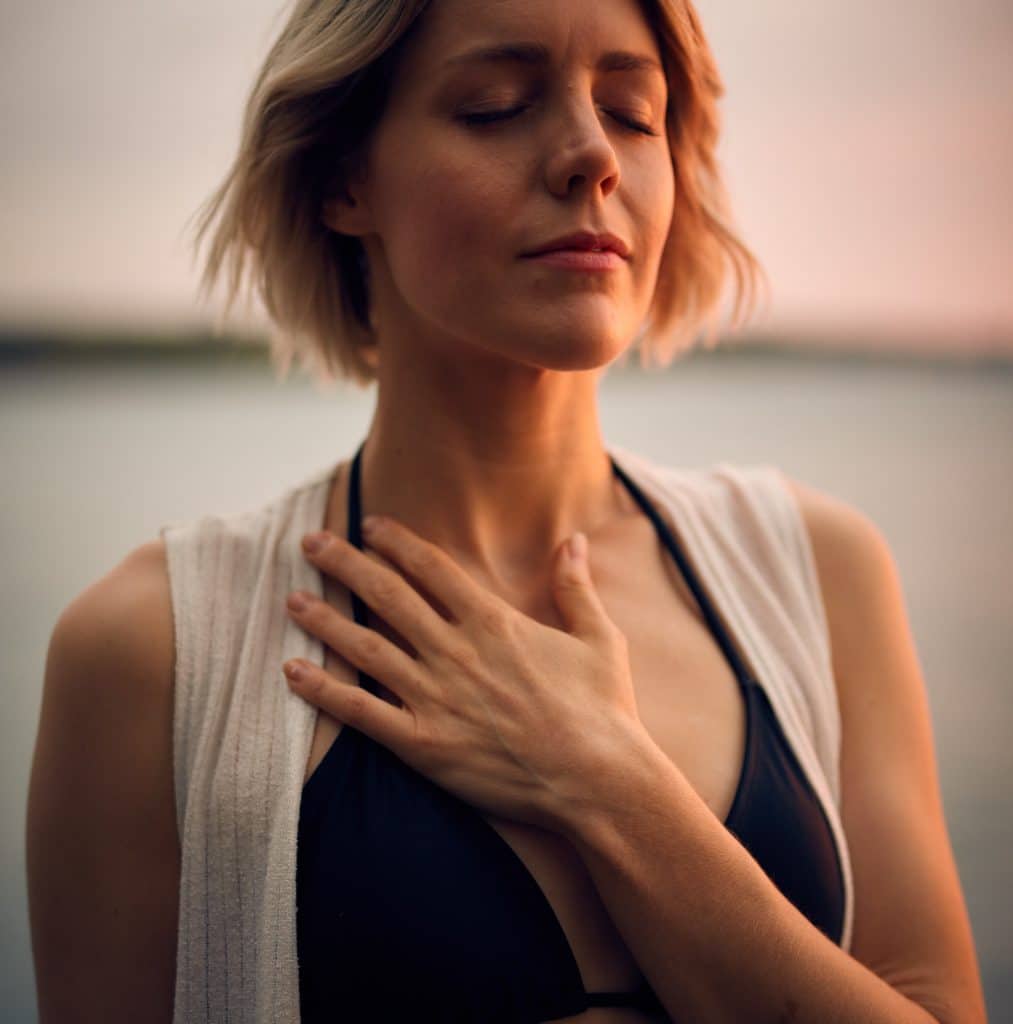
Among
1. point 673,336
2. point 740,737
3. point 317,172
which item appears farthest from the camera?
point 673,336

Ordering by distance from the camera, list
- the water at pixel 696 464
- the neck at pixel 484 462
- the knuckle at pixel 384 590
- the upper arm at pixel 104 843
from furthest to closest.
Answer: the water at pixel 696 464, the neck at pixel 484 462, the knuckle at pixel 384 590, the upper arm at pixel 104 843

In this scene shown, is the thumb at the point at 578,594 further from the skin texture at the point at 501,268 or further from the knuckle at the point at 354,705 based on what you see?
the knuckle at the point at 354,705

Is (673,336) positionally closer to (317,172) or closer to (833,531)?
(833,531)

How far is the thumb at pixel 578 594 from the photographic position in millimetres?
1206

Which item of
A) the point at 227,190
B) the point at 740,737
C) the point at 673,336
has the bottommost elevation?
the point at 740,737

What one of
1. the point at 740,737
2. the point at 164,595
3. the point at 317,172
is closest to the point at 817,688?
the point at 740,737

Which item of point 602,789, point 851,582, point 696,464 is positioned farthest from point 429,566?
point 696,464

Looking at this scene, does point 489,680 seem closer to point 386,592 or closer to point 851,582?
point 386,592

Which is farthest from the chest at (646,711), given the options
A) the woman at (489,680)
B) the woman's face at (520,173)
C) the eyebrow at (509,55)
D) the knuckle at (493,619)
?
the eyebrow at (509,55)

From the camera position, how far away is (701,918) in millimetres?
1008

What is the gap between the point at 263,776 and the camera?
Result: 1.09m

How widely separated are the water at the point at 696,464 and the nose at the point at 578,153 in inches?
25.6

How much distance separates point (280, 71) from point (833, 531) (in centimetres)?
97

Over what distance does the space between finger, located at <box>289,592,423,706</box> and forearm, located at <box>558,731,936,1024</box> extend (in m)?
0.23
